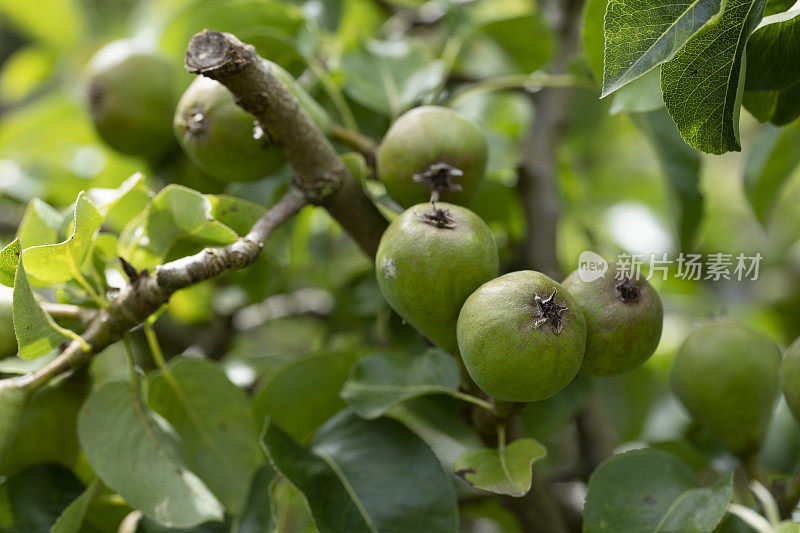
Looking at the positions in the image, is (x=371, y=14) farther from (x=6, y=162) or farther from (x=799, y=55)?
(x=799, y=55)

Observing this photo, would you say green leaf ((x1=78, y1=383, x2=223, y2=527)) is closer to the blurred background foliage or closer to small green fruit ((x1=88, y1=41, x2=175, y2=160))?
the blurred background foliage

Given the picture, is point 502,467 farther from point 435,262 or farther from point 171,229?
point 171,229


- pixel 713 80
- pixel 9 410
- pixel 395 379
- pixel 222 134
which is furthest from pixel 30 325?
pixel 713 80

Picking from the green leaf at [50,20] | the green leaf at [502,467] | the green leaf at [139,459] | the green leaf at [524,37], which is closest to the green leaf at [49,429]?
the green leaf at [139,459]

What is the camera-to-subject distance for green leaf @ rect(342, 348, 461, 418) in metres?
0.90

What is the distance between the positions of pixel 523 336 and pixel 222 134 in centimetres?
46

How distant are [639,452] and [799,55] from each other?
47 centimetres

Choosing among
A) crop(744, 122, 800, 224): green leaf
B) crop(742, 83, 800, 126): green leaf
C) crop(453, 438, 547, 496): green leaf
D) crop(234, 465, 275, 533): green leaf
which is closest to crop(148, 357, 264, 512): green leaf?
crop(234, 465, 275, 533): green leaf

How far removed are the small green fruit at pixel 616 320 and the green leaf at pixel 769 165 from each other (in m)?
0.50

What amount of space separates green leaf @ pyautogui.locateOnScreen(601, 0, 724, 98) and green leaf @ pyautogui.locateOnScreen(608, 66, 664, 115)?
170 mm

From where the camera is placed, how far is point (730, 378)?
37.6 inches

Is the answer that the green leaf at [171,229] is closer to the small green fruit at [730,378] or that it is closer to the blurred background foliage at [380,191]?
the blurred background foliage at [380,191]

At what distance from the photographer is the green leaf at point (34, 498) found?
0.94 metres

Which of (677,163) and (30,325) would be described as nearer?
(30,325)
